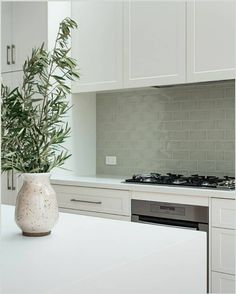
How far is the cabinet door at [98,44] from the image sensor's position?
11.4ft

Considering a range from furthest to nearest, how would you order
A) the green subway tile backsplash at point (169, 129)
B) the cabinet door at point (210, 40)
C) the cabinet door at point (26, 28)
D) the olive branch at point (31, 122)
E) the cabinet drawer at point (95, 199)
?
the cabinet door at point (26, 28)
the green subway tile backsplash at point (169, 129)
the cabinet drawer at point (95, 199)
the cabinet door at point (210, 40)
the olive branch at point (31, 122)

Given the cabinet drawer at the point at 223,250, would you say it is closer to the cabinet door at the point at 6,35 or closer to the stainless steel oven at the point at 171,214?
the stainless steel oven at the point at 171,214

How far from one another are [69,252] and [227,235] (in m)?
1.63

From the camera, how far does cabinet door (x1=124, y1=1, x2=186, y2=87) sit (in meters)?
3.12

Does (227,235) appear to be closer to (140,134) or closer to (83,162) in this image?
(140,134)

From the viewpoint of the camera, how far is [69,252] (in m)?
1.20

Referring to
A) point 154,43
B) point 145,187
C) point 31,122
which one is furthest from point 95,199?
point 31,122

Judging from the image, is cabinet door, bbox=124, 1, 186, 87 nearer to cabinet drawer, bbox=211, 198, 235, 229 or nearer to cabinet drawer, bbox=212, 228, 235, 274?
cabinet drawer, bbox=211, 198, 235, 229

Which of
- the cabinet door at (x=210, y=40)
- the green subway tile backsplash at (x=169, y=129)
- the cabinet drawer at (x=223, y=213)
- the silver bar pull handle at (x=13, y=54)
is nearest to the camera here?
the cabinet drawer at (x=223, y=213)

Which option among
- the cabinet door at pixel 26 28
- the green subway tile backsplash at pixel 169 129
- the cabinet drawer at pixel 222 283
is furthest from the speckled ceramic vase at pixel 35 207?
the cabinet door at pixel 26 28

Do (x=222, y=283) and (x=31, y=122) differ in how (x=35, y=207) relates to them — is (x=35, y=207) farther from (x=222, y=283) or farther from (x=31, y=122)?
(x=222, y=283)

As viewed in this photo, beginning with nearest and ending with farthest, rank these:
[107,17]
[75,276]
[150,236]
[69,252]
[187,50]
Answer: [75,276] < [69,252] < [150,236] < [187,50] < [107,17]

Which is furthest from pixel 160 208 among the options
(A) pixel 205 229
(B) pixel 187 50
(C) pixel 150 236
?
(C) pixel 150 236

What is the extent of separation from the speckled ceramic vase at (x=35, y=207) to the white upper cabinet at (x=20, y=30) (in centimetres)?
250
